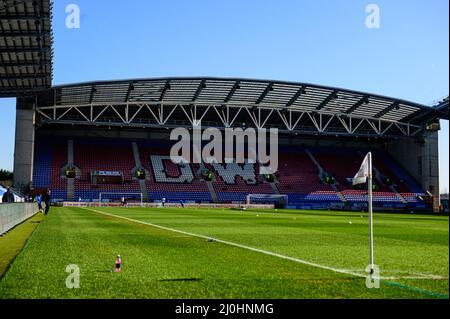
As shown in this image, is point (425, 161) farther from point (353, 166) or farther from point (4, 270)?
point (4, 270)

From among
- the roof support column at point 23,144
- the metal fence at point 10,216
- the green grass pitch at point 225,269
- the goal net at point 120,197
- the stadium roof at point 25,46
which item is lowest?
the green grass pitch at point 225,269

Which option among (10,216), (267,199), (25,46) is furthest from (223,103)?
(10,216)

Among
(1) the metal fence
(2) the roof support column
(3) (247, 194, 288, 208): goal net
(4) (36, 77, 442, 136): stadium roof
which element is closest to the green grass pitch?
(1) the metal fence

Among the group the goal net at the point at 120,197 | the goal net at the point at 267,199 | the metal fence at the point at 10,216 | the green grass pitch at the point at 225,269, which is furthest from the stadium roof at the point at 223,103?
the green grass pitch at the point at 225,269

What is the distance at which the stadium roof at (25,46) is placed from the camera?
2958cm

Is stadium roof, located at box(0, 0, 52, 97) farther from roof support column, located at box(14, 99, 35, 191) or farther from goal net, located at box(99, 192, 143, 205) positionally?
goal net, located at box(99, 192, 143, 205)

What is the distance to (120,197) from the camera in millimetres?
62344

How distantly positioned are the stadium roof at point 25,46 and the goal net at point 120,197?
2053cm

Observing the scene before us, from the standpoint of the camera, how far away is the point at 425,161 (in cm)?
7031

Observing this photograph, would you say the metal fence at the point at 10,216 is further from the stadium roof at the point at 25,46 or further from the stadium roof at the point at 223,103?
the stadium roof at the point at 223,103

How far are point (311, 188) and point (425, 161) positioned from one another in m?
16.2

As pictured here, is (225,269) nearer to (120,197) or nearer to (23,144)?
(23,144)
